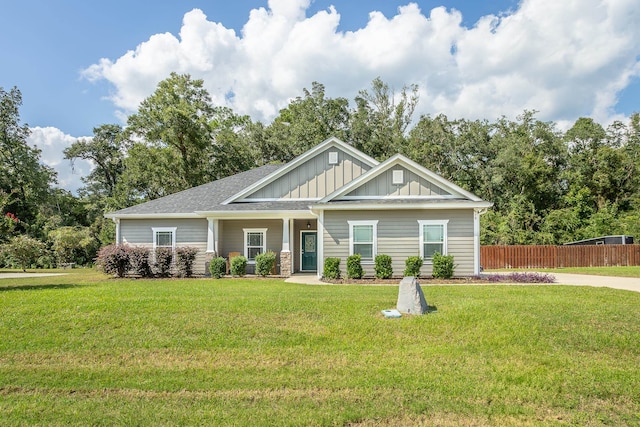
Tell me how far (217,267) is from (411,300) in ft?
34.5

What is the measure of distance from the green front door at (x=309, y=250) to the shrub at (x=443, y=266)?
6.14m

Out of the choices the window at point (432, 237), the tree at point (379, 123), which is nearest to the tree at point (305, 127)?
the tree at point (379, 123)

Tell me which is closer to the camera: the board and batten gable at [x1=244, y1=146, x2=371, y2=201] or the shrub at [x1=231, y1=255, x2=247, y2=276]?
the shrub at [x1=231, y1=255, x2=247, y2=276]

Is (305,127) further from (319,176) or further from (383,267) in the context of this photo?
(383,267)

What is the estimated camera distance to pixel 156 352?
6820 millimetres

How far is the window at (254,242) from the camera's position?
64.0ft

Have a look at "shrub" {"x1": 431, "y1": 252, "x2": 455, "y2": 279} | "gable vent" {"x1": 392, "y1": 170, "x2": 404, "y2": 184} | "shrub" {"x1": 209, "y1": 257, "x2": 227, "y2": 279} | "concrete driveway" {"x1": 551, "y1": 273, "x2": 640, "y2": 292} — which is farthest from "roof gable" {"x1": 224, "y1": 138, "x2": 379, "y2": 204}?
"concrete driveway" {"x1": 551, "y1": 273, "x2": 640, "y2": 292}

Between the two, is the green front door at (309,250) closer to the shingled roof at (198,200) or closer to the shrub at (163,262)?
the shingled roof at (198,200)

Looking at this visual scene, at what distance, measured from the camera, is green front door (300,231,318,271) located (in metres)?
19.9

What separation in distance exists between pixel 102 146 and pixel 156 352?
4452 centimetres

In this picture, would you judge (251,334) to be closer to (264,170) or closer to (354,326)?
(354,326)

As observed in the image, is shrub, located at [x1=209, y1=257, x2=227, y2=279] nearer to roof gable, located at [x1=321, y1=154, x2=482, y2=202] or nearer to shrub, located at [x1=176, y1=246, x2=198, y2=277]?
shrub, located at [x1=176, y1=246, x2=198, y2=277]

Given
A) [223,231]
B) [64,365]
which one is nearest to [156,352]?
[64,365]

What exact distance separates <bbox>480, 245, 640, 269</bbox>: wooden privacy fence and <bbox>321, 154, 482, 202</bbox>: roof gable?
436 inches
